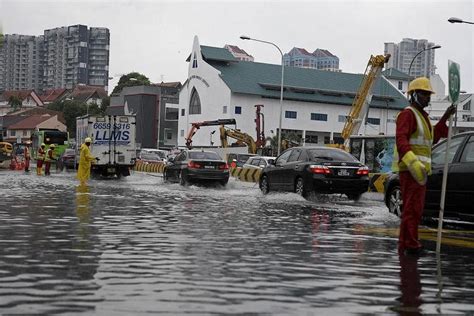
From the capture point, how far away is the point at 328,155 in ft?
64.2

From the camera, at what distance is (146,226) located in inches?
440

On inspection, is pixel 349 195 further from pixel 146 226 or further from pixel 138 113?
pixel 138 113

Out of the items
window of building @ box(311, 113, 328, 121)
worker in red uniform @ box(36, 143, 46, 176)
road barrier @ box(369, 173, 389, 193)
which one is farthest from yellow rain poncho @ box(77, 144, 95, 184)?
window of building @ box(311, 113, 328, 121)

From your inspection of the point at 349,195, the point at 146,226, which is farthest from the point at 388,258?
the point at 349,195

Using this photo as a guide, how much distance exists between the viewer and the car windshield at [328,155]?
19.5 m

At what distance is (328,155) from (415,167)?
11653 mm

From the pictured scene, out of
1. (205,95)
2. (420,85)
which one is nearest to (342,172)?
(420,85)

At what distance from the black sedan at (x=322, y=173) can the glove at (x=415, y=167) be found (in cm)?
1065

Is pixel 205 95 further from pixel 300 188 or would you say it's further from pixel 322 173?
pixel 322 173

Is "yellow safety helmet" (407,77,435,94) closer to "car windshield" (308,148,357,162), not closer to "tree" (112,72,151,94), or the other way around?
"car windshield" (308,148,357,162)

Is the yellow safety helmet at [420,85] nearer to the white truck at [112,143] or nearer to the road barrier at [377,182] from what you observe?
the road barrier at [377,182]

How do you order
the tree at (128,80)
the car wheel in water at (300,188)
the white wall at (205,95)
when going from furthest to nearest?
the tree at (128,80) < the white wall at (205,95) < the car wheel in water at (300,188)

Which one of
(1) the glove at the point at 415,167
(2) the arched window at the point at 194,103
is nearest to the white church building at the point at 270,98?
(2) the arched window at the point at 194,103

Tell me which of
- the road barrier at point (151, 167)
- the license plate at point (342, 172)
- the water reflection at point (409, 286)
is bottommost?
the road barrier at point (151, 167)
